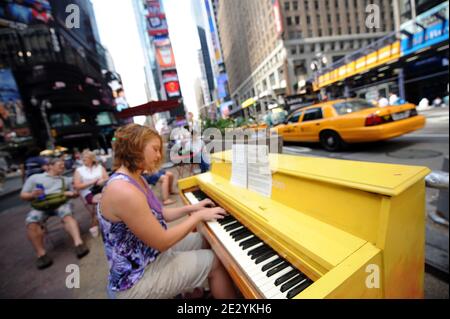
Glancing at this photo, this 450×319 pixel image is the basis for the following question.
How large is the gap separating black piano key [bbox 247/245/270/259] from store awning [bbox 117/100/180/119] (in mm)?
1024

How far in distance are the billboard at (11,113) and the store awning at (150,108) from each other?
28.4 metres

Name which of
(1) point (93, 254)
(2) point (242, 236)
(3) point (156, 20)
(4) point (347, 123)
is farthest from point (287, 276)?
(1) point (93, 254)

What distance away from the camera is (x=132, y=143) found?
47.1 inches

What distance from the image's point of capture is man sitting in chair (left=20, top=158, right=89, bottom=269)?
3.10 meters

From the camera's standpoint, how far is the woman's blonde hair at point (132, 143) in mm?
1198

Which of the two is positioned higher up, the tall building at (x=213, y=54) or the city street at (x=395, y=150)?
the tall building at (x=213, y=54)

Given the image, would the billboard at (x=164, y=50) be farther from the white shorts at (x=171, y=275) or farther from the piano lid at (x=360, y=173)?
the white shorts at (x=171, y=275)

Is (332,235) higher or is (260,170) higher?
(260,170)

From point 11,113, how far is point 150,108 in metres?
31.8

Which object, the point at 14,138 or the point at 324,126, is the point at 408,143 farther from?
the point at 14,138

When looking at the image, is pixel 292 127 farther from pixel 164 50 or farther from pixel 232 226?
pixel 164 50

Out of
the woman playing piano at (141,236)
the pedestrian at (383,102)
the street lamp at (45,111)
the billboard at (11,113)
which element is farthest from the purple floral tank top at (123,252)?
the billboard at (11,113)
